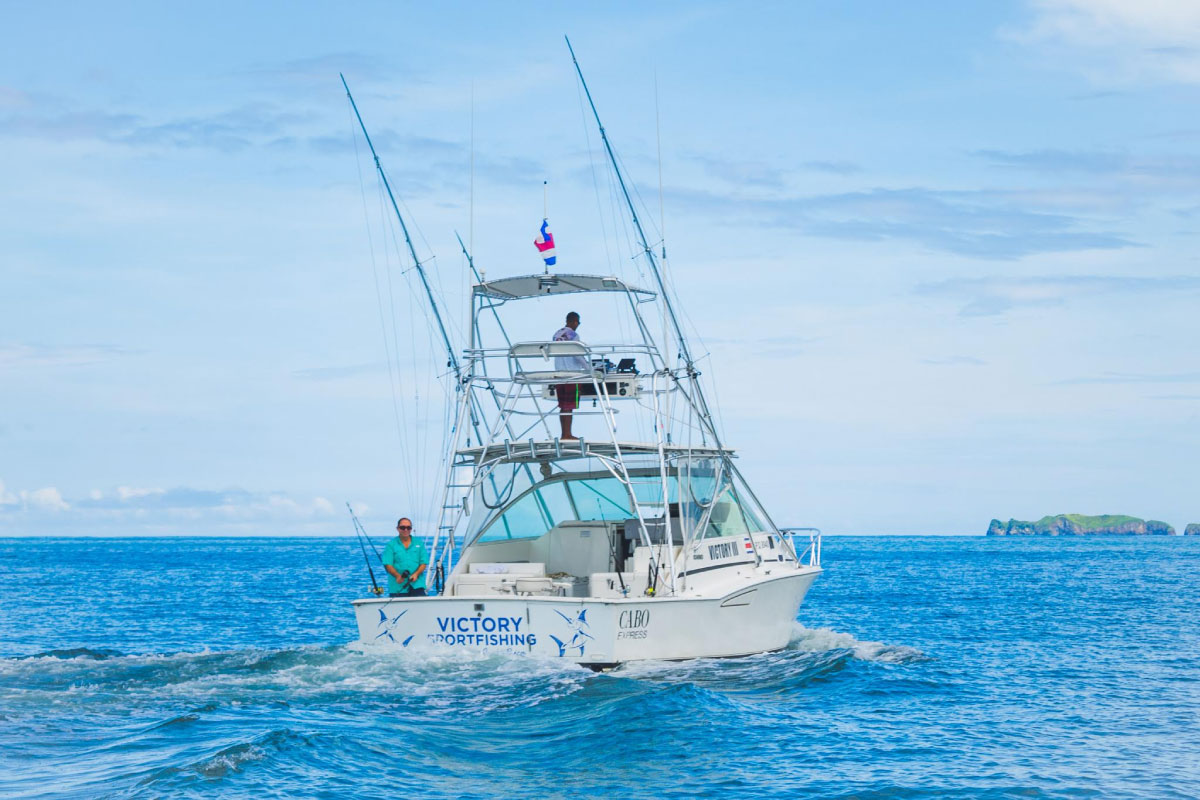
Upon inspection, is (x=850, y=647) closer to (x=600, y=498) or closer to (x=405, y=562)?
(x=600, y=498)

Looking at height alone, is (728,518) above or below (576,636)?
above

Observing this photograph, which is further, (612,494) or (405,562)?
(612,494)

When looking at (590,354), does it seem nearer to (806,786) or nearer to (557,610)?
(557,610)

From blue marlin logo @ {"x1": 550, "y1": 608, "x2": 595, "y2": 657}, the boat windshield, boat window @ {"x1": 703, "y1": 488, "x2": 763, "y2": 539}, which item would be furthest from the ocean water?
the boat windshield

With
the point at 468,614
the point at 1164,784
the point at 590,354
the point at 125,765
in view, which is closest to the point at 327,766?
the point at 125,765

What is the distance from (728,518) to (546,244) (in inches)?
208

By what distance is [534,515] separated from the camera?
1967 centimetres

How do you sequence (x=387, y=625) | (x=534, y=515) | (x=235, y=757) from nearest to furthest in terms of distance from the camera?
(x=235, y=757) < (x=387, y=625) < (x=534, y=515)

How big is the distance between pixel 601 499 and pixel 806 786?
7717 millimetres

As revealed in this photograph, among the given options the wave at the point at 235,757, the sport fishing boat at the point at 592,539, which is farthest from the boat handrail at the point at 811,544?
the wave at the point at 235,757

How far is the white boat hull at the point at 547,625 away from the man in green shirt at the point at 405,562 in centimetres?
70

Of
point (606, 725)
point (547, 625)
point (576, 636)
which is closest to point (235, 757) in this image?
point (606, 725)

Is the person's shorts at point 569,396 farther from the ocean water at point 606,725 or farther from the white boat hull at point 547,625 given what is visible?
the ocean water at point 606,725

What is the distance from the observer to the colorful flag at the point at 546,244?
18500mm
